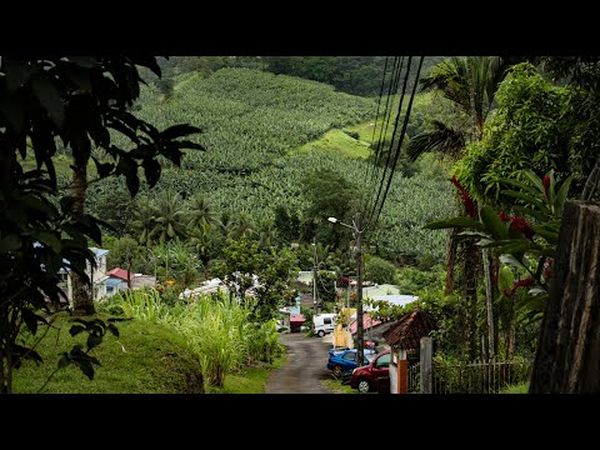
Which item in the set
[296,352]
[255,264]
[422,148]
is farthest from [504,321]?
→ [296,352]

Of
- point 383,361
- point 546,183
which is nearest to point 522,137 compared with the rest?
point 546,183

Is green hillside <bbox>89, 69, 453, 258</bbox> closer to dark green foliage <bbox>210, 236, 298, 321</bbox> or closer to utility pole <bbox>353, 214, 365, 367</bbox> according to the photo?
dark green foliage <bbox>210, 236, 298, 321</bbox>

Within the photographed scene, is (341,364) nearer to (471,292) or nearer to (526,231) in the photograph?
(471,292)

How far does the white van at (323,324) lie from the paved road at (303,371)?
1283mm

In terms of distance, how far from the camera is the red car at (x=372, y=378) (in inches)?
402

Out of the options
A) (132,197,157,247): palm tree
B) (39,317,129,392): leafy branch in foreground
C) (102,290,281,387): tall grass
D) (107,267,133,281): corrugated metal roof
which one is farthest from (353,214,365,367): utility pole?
(132,197,157,247): palm tree

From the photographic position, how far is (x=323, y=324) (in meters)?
23.4

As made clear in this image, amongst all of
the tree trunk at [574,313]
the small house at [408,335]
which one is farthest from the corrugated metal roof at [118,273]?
the tree trunk at [574,313]

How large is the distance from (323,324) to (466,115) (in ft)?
51.5

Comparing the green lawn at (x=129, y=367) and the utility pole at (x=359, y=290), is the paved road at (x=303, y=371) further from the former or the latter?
the green lawn at (x=129, y=367)

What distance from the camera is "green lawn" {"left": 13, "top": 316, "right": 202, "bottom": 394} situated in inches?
174
